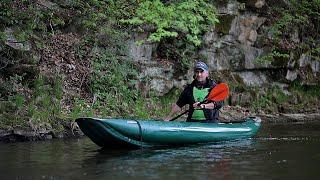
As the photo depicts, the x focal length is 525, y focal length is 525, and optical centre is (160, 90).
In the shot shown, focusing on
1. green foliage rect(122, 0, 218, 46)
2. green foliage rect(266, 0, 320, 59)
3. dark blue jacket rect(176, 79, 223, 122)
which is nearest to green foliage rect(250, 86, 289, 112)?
green foliage rect(266, 0, 320, 59)

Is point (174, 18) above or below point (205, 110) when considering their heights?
above

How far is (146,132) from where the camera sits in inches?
351

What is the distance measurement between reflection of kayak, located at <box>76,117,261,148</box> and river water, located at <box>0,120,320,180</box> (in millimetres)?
159

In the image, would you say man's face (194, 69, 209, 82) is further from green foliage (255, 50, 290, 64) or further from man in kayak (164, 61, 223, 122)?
green foliage (255, 50, 290, 64)

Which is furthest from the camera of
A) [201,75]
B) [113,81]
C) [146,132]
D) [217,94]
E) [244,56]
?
[244,56]

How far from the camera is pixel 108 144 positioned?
912 cm

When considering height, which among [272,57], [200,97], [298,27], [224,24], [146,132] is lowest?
[146,132]

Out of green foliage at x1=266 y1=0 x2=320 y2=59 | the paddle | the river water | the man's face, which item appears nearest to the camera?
the river water

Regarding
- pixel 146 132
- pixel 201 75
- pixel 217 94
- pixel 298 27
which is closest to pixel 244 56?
pixel 298 27

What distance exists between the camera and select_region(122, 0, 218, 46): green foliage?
1362 centimetres

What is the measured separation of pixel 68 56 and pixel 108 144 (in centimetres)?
490

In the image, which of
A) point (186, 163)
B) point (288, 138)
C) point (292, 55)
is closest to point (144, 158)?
point (186, 163)

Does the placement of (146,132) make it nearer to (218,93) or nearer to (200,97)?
(200,97)

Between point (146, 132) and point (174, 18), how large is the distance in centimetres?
581
